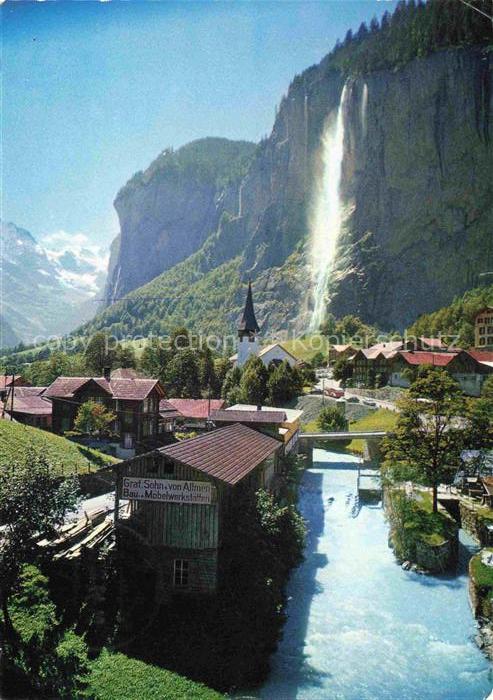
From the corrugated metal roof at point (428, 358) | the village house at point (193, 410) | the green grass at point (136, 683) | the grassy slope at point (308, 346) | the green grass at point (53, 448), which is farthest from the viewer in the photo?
the grassy slope at point (308, 346)

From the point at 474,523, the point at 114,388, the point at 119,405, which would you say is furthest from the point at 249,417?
the point at 474,523

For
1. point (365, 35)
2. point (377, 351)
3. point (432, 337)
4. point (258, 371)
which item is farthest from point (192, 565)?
point (365, 35)

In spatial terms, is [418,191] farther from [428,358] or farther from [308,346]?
[428,358]

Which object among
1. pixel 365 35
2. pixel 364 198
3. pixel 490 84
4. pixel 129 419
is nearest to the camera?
pixel 129 419

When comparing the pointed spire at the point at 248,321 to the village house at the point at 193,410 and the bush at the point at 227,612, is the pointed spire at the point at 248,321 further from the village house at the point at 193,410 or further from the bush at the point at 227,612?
the bush at the point at 227,612

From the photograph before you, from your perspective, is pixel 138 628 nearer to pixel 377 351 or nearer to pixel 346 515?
pixel 346 515

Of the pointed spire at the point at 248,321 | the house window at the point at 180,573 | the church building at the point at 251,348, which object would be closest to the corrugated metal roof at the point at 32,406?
the church building at the point at 251,348
